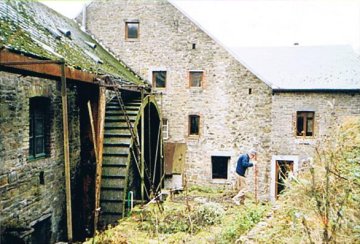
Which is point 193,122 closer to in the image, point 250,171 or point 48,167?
point 250,171

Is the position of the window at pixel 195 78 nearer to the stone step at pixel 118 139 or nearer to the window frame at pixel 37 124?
the stone step at pixel 118 139

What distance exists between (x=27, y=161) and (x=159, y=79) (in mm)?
8596

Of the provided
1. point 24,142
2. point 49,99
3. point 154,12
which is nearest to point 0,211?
point 24,142

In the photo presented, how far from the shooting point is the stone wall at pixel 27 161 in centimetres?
630

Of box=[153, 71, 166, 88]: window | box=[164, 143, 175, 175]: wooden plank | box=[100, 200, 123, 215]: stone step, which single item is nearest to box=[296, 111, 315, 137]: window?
box=[164, 143, 175, 175]: wooden plank

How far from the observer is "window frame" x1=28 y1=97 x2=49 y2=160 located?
7.46m

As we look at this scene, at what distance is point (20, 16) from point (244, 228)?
6.38m

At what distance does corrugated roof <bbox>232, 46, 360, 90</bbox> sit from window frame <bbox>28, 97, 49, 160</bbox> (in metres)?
8.46

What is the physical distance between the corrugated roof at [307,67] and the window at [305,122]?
98 centimetres

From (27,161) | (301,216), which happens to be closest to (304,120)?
(27,161)

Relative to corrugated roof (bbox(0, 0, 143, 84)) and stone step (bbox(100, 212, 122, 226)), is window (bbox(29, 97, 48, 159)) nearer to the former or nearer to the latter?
corrugated roof (bbox(0, 0, 143, 84))

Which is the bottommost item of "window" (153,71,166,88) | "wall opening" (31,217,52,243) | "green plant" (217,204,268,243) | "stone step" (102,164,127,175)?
"wall opening" (31,217,52,243)

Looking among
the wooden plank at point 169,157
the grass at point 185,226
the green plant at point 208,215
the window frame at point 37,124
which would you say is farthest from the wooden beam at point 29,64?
the wooden plank at point 169,157

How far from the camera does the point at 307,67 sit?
49.6 feet
